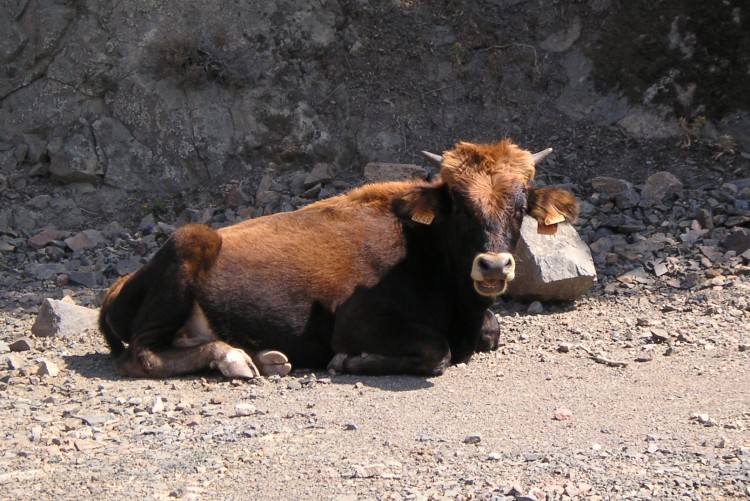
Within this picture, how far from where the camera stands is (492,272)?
822 centimetres

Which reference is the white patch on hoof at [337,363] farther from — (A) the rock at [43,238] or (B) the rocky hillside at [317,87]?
(A) the rock at [43,238]

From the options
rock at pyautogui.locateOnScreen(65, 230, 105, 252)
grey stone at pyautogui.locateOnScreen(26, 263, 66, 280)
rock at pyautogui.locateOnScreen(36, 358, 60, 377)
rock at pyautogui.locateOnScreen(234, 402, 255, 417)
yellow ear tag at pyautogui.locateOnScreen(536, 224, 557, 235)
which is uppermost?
yellow ear tag at pyautogui.locateOnScreen(536, 224, 557, 235)

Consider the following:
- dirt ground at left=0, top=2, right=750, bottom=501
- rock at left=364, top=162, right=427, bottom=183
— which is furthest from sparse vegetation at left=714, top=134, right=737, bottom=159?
rock at left=364, top=162, right=427, bottom=183

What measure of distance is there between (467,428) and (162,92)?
10074mm

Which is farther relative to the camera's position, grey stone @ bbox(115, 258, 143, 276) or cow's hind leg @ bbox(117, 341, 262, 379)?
grey stone @ bbox(115, 258, 143, 276)

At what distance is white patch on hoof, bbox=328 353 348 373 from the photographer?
900 cm

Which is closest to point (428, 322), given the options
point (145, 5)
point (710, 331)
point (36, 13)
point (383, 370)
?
point (383, 370)

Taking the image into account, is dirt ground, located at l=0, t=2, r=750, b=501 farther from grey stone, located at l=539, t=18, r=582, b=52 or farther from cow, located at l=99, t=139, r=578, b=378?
grey stone, located at l=539, t=18, r=582, b=52

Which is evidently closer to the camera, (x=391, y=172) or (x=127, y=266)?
(x=127, y=266)

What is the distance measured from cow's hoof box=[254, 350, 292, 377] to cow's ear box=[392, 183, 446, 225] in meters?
1.68

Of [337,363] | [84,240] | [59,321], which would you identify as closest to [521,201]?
[337,363]

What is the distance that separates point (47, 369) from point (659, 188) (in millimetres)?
7871

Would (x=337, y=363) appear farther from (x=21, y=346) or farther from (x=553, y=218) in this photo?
(x=21, y=346)

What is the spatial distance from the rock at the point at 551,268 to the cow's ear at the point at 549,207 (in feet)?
4.10
